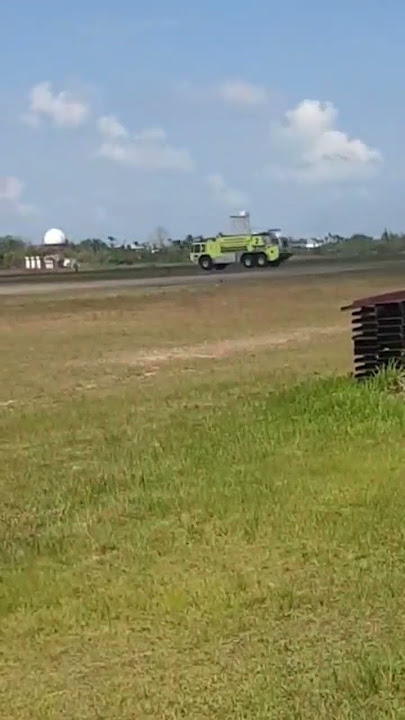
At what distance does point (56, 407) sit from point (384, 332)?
4.08 m

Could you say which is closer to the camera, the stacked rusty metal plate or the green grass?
the green grass

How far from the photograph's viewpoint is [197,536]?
819 centimetres

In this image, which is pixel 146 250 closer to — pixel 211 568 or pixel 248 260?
pixel 248 260

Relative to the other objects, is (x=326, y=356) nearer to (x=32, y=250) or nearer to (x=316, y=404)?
(x=316, y=404)

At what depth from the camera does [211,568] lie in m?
7.43

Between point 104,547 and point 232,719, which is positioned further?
point 104,547

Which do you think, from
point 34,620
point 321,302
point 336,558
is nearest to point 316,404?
point 336,558

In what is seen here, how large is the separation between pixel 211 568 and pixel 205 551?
383 mm

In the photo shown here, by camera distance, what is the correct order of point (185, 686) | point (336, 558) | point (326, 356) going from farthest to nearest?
point (326, 356) < point (336, 558) < point (185, 686)

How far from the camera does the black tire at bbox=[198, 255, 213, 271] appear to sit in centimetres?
7594

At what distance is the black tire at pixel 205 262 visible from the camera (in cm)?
7594

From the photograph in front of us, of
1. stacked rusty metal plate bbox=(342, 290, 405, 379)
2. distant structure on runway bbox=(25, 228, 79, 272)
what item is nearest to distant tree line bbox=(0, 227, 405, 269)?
distant structure on runway bbox=(25, 228, 79, 272)

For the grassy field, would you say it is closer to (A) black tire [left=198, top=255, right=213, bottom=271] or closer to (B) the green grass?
(B) the green grass

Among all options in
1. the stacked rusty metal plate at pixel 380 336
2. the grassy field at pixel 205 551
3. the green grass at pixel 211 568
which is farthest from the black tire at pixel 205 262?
the green grass at pixel 211 568
